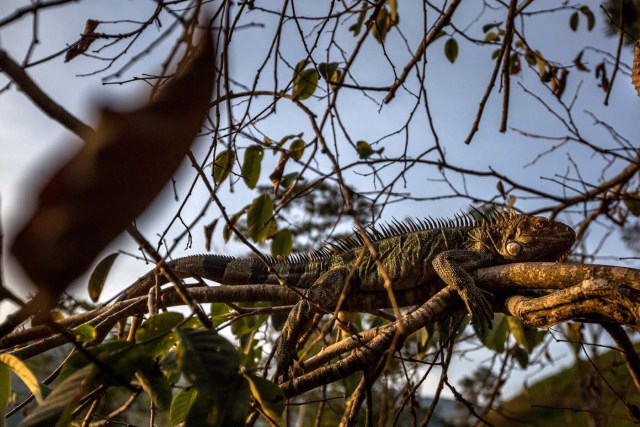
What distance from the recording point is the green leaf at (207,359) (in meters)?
1.49

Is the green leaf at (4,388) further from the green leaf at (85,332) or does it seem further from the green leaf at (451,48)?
the green leaf at (451,48)

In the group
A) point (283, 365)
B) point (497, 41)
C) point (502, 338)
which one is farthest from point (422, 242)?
point (497, 41)

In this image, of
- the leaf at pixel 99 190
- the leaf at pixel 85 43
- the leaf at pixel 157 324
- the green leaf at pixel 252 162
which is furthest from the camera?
the green leaf at pixel 252 162

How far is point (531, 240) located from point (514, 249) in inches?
5.7

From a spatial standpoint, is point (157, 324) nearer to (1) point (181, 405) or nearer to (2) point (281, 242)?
(1) point (181, 405)

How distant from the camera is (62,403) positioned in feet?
5.03

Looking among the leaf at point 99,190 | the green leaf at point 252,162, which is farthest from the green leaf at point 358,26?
the leaf at point 99,190

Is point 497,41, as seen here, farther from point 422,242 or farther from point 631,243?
point 631,243

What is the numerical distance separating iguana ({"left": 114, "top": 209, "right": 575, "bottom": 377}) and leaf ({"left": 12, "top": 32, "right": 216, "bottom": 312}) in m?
3.11

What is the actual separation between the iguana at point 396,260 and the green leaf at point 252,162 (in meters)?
0.76

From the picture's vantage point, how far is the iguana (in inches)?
151

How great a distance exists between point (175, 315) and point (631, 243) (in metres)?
10.2

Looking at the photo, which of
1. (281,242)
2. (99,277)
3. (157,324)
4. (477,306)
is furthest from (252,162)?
(157,324)

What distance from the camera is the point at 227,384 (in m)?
1.55
